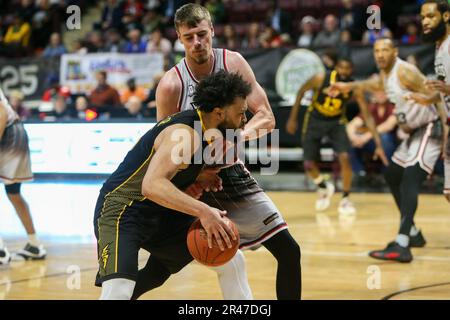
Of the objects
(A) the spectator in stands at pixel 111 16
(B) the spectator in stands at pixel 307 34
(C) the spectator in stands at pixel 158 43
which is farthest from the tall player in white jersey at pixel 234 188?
(A) the spectator in stands at pixel 111 16

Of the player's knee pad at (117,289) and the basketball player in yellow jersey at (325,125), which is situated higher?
the player's knee pad at (117,289)

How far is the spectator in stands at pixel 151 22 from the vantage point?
17812 mm

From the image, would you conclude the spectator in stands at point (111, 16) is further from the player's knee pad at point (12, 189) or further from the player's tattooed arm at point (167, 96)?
the player's tattooed arm at point (167, 96)

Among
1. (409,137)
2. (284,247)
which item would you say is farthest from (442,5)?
(284,247)

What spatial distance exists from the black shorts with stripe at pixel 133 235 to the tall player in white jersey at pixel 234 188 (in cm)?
19

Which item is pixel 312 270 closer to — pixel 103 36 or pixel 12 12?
pixel 103 36

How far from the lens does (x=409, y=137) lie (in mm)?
7988

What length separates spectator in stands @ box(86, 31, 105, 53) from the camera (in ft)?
55.6

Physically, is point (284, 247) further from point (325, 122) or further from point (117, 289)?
point (325, 122)

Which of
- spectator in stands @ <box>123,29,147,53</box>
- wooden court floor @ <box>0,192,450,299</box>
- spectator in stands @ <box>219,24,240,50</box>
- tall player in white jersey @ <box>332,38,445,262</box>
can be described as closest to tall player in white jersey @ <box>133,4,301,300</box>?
wooden court floor @ <box>0,192,450,299</box>

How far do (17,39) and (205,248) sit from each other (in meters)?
15.8

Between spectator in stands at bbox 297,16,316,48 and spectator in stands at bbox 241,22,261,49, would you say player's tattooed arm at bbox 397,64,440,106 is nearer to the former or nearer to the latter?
spectator in stands at bbox 297,16,316,48

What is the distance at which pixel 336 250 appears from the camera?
26.3 ft

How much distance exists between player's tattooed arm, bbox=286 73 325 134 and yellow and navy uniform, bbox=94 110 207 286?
647 cm
